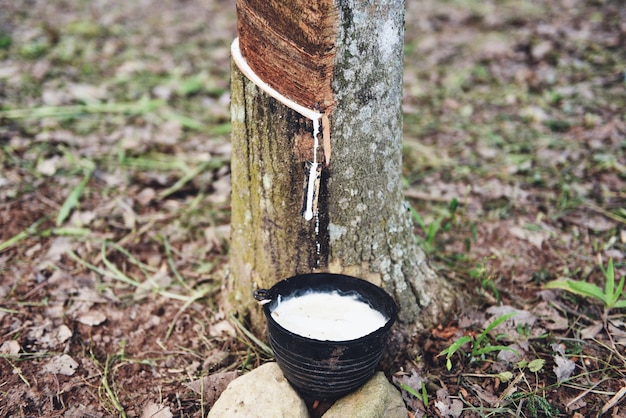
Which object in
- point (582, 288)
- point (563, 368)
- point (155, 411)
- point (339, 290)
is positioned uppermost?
point (339, 290)

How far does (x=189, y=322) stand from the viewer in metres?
2.70

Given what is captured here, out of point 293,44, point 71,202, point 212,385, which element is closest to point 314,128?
point 293,44

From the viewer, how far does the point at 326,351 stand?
6.13 ft

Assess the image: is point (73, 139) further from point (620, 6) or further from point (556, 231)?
point (620, 6)

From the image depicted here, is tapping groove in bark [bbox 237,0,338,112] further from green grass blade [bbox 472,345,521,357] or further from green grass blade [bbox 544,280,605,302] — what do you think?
green grass blade [bbox 544,280,605,302]

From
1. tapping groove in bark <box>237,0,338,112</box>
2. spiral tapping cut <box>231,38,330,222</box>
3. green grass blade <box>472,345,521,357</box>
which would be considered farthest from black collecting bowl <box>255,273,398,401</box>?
tapping groove in bark <box>237,0,338,112</box>

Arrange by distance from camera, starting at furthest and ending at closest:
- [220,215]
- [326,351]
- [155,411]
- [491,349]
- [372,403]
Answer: [220,215] < [491,349] < [155,411] < [372,403] < [326,351]

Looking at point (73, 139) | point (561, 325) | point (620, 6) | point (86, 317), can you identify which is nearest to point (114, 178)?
point (73, 139)

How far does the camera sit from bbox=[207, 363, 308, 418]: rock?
202 cm

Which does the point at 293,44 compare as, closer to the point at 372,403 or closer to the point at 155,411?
the point at 372,403

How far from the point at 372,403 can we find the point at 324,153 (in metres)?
1.07

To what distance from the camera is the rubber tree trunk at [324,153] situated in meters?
1.93

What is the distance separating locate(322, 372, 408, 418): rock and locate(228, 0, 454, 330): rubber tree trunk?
46 cm

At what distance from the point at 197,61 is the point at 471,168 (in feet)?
12.1
